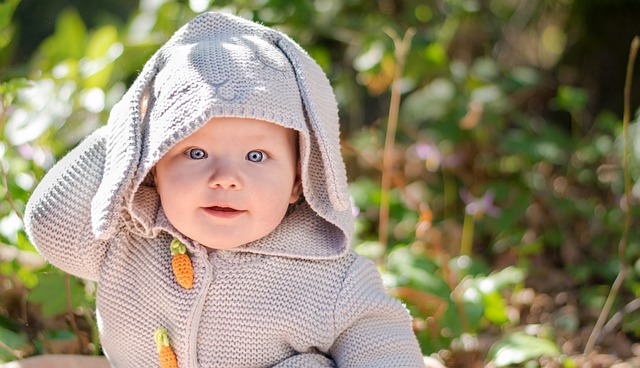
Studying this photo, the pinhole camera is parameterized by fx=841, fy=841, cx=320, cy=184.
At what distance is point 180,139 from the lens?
141 cm

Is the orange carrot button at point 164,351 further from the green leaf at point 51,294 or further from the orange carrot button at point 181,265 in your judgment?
the green leaf at point 51,294

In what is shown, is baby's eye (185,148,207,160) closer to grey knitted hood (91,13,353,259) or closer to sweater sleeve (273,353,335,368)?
grey knitted hood (91,13,353,259)

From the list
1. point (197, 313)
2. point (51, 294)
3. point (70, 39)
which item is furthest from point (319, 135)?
point (70, 39)

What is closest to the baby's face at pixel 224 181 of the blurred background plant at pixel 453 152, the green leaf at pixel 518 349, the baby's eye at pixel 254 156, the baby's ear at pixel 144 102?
the baby's eye at pixel 254 156

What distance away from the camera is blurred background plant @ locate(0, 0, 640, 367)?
2.16 metres

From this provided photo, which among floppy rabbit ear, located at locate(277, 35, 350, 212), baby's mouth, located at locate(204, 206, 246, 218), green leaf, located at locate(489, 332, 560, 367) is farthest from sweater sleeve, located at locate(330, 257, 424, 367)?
green leaf, located at locate(489, 332, 560, 367)

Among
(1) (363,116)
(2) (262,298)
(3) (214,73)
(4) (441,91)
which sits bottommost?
(1) (363,116)

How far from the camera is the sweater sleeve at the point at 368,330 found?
1529mm

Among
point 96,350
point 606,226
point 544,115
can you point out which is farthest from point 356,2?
point 96,350

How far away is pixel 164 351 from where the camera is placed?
1.50 m

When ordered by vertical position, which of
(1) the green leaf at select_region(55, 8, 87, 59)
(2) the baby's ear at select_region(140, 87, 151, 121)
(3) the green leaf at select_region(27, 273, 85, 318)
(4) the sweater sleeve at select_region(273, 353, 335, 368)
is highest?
(2) the baby's ear at select_region(140, 87, 151, 121)

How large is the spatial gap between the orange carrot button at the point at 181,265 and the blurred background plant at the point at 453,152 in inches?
18.5

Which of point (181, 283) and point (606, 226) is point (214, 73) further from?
point (606, 226)

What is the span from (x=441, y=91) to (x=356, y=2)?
0.47 meters
